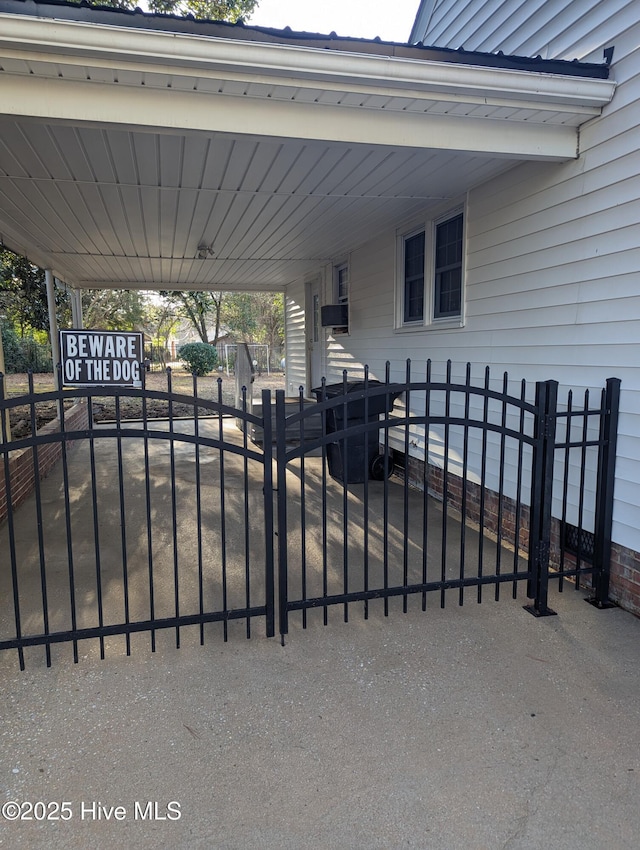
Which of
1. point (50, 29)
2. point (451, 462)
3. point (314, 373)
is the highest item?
point (50, 29)

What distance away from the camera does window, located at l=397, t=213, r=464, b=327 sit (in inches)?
211

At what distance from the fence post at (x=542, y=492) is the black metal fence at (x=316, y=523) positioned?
1 centimetres

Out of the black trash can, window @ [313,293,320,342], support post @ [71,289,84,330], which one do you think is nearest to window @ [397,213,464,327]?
the black trash can

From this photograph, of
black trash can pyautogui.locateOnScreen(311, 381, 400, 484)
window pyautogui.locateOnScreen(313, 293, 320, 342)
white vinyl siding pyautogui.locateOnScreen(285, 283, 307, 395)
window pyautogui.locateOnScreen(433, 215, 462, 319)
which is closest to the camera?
window pyautogui.locateOnScreen(433, 215, 462, 319)

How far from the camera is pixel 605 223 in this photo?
341cm

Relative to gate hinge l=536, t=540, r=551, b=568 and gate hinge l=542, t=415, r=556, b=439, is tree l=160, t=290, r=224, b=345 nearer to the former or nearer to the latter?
gate hinge l=542, t=415, r=556, b=439

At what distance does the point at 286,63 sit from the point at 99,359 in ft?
6.27

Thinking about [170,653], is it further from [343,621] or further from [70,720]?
[343,621]

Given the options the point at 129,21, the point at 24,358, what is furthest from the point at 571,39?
the point at 24,358

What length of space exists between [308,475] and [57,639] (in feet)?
15.3

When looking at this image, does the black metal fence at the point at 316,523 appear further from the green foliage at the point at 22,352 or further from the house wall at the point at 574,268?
the green foliage at the point at 22,352

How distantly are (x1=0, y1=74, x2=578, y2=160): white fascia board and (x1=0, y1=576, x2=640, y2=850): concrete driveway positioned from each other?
2.98 metres

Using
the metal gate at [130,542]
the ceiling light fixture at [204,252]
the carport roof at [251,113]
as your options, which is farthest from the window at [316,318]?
the carport roof at [251,113]

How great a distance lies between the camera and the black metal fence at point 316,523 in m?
2.80
